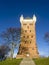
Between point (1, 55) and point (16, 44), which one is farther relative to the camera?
point (1, 55)

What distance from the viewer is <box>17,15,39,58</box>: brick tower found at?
8069 cm

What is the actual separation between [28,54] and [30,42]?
3871 millimetres

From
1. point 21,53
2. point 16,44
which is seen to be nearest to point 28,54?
point 21,53

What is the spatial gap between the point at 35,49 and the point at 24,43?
160 inches

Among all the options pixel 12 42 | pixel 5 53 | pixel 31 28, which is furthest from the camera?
pixel 31 28

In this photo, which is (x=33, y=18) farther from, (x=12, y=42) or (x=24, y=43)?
(x=12, y=42)

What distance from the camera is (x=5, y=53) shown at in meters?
77.3

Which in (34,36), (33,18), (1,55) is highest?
(33,18)

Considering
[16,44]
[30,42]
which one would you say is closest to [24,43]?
[30,42]

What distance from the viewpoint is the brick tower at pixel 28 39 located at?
265ft

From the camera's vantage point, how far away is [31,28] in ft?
270

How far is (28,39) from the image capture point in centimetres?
8181

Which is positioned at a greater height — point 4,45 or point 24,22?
point 24,22

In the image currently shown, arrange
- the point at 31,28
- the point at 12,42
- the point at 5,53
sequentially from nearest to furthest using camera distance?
1. the point at 12,42
2. the point at 5,53
3. the point at 31,28
